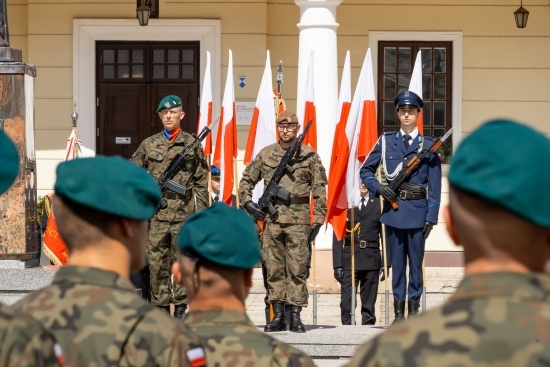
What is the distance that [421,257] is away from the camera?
9.52 meters

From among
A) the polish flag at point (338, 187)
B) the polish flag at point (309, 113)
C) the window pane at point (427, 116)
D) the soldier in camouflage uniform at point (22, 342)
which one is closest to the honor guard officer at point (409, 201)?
the polish flag at point (338, 187)

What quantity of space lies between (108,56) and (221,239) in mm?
13637

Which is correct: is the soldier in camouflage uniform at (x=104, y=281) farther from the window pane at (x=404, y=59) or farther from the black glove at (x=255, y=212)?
the window pane at (x=404, y=59)

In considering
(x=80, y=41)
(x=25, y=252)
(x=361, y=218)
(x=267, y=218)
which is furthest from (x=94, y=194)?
(x=80, y=41)

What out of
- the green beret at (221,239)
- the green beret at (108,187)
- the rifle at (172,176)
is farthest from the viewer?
the rifle at (172,176)

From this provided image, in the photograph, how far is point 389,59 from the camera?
659 inches

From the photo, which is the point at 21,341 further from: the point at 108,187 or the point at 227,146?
the point at 227,146

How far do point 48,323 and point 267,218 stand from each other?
Answer: 6.69m

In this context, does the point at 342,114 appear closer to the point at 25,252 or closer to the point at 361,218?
the point at 361,218

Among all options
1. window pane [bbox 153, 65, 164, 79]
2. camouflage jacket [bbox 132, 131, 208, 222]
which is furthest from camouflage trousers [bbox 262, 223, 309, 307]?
window pane [bbox 153, 65, 164, 79]

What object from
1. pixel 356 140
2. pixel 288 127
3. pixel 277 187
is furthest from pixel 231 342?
pixel 356 140

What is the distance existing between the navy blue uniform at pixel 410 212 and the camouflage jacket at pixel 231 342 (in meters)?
6.11

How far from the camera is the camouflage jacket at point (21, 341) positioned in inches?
97.5

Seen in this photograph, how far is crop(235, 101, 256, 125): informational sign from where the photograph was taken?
52.7 ft
